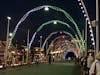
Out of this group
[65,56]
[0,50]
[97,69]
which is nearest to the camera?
[97,69]

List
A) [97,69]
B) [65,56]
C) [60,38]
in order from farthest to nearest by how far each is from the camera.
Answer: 1. [65,56]
2. [60,38]
3. [97,69]

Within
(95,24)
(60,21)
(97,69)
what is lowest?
(97,69)

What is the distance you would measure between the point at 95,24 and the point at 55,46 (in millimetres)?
116554

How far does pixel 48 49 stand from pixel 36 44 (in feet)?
72.6

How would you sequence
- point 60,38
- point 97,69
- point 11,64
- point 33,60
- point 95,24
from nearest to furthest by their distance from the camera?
point 97,69 → point 95,24 → point 11,64 → point 33,60 → point 60,38

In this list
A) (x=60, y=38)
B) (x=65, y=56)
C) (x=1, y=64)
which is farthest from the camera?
(x=65, y=56)

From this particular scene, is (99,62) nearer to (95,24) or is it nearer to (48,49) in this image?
(95,24)

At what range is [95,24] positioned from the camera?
22781 millimetres

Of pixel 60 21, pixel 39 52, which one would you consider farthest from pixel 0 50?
pixel 39 52

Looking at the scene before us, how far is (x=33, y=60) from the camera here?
7906cm

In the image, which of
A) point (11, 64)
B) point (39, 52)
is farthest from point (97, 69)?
point (39, 52)

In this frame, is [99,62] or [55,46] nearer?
[99,62]

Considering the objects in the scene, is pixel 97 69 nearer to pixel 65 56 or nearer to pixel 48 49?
pixel 48 49

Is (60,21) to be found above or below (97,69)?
above
